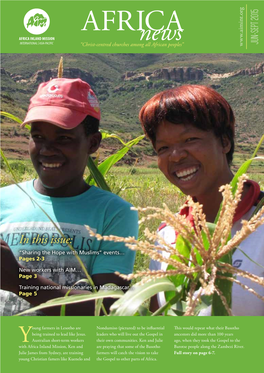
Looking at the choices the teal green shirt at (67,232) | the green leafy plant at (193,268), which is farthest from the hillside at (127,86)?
the green leafy plant at (193,268)

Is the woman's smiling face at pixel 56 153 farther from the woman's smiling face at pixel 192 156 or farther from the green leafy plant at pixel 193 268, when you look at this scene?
the green leafy plant at pixel 193 268

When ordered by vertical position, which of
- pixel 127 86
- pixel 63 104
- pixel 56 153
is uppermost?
pixel 127 86

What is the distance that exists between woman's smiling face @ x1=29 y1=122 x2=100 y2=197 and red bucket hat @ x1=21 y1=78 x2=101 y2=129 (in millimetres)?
27

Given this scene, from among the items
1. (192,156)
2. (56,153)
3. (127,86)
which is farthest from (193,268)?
(127,86)

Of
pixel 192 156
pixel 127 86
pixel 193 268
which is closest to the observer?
pixel 193 268

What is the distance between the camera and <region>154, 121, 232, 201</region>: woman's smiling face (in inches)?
32.0

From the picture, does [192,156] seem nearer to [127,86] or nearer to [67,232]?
[67,232]

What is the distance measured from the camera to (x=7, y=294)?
852mm

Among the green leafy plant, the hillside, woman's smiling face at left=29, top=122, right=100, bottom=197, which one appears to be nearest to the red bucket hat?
woman's smiling face at left=29, top=122, right=100, bottom=197

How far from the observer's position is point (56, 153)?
0.85 m

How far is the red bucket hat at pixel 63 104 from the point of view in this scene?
85cm

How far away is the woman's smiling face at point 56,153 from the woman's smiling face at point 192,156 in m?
0.20

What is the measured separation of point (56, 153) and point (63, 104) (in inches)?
5.3

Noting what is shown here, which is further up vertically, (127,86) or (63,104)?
(127,86)
